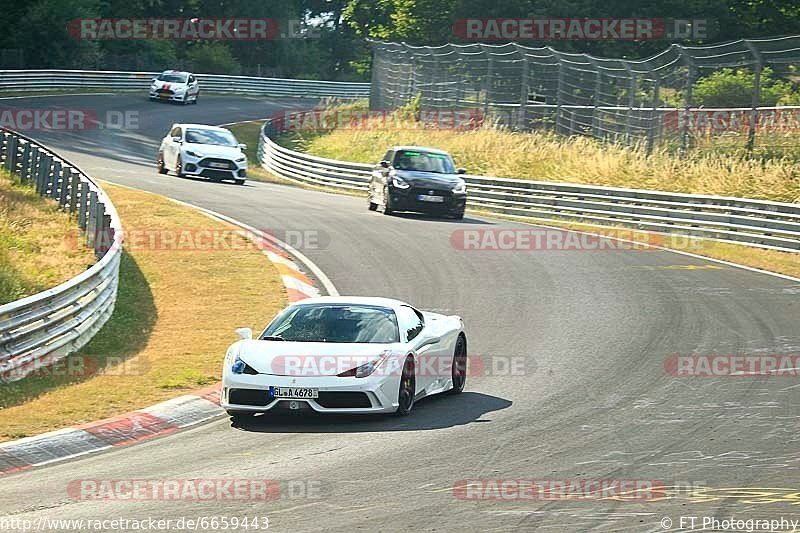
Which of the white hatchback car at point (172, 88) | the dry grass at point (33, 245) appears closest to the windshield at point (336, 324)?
the dry grass at point (33, 245)

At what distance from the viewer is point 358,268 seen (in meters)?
22.4

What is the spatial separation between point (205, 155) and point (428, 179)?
975 cm

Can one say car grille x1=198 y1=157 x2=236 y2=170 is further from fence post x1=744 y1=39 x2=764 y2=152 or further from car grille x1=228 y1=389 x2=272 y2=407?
car grille x1=228 y1=389 x2=272 y2=407

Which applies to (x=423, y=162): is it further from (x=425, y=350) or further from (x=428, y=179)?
(x=425, y=350)

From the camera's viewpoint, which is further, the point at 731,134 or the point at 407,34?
the point at 407,34

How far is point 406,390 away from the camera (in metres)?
12.2

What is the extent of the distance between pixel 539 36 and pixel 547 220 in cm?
3003

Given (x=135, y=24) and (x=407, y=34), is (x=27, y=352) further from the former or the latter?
(x=135, y=24)

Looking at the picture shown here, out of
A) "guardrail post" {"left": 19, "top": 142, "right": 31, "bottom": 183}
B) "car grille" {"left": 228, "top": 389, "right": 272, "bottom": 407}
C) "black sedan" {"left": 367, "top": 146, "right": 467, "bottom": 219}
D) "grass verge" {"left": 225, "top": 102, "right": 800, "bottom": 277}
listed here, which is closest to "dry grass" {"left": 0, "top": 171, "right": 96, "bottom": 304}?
"guardrail post" {"left": 19, "top": 142, "right": 31, "bottom": 183}

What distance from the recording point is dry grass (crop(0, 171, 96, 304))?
63.7 feet

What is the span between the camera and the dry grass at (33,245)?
63.7 ft

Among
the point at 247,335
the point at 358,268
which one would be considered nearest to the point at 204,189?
the point at 358,268

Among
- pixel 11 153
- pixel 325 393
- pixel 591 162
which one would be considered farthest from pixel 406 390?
pixel 591 162

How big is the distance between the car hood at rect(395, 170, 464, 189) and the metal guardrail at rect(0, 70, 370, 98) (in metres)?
36.5
